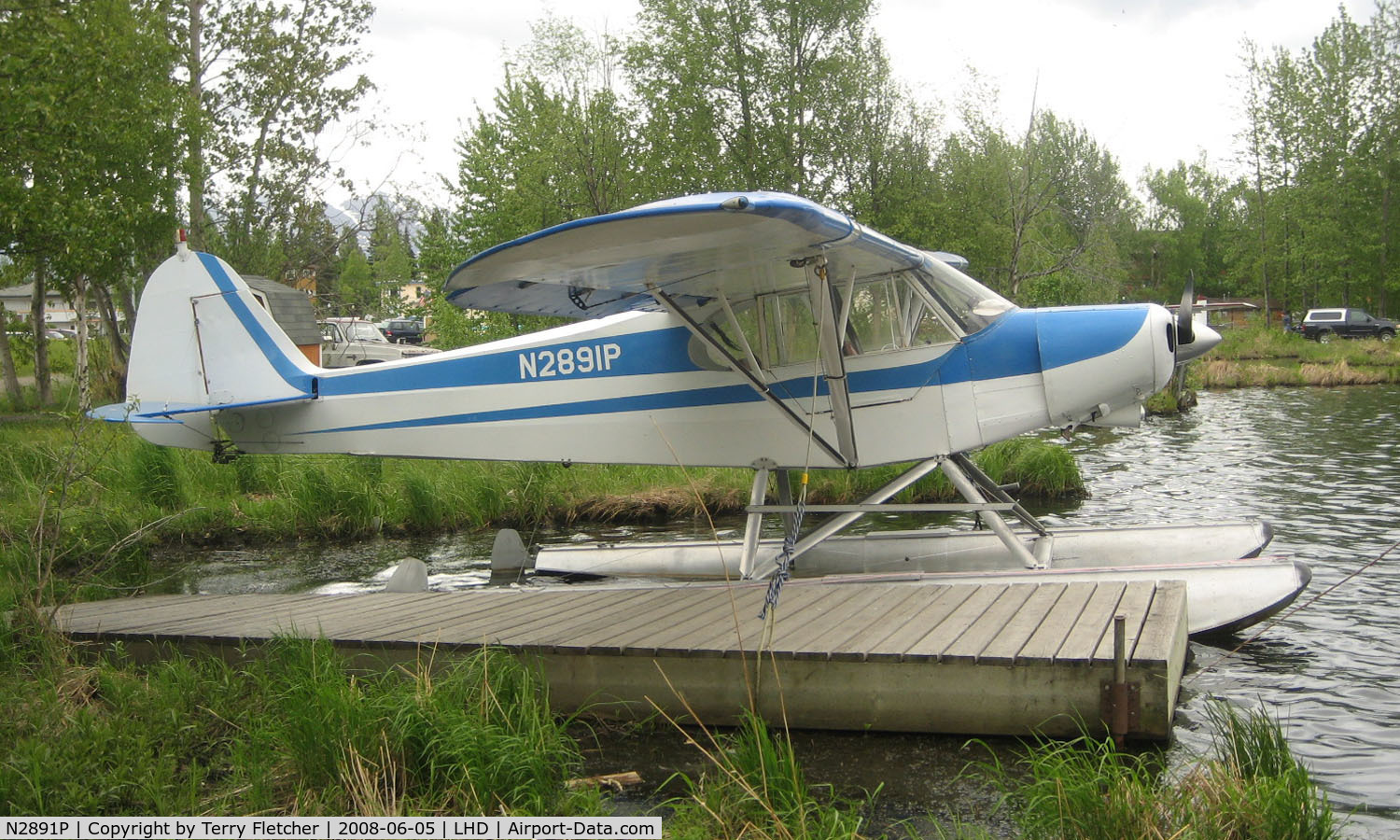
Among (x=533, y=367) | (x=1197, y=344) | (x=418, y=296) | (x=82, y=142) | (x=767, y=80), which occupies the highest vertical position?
(x=767, y=80)

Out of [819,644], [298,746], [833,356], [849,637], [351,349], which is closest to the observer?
[298,746]

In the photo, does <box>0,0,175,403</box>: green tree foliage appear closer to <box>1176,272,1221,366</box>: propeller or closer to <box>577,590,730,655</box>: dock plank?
<box>577,590,730,655</box>: dock plank

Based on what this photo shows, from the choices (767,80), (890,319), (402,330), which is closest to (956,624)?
(890,319)

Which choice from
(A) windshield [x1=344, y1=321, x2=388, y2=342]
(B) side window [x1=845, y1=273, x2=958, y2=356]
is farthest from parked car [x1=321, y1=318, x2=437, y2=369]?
(B) side window [x1=845, y1=273, x2=958, y2=356]

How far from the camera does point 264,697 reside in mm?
4891

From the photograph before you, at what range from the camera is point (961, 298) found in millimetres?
7348

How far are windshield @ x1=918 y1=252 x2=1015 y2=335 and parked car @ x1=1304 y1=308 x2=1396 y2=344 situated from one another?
41.5 m

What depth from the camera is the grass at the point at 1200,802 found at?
3.15 metres

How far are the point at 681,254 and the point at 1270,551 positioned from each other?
592cm

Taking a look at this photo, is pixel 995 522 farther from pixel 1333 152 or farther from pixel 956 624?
pixel 1333 152

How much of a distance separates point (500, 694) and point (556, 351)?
378 cm

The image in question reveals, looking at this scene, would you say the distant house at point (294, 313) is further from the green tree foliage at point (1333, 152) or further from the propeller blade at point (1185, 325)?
the green tree foliage at point (1333, 152)

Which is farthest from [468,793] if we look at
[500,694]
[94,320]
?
[94,320]

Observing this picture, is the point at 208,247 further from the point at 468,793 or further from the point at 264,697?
the point at 468,793
